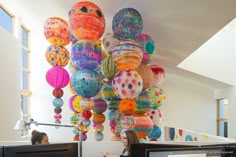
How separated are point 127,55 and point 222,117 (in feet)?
21.0

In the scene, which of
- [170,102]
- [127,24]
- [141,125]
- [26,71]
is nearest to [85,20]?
[127,24]

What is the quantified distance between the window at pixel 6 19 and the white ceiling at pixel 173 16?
0.93 feet

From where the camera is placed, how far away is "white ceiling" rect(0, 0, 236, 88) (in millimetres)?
3467

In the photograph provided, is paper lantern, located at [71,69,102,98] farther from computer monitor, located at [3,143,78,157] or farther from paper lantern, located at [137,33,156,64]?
computer monitor, located at [3,143,78,157]

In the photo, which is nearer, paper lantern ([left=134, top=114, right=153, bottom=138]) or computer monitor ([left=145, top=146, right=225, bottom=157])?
computer monitor ([left=145, top=146, right=225, bottom=157])

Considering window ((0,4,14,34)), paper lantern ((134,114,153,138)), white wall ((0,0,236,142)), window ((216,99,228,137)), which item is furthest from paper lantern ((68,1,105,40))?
window ((216,99,228,137))

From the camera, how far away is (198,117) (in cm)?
836

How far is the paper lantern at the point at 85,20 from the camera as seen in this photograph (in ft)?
10.5

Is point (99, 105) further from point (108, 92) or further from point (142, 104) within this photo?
point (142, 104)

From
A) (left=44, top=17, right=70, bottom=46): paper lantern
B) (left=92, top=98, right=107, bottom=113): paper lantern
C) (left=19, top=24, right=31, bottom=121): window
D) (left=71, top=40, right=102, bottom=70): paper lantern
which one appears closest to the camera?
(left=71, top=40, right=102, bottom=70): paper lantern

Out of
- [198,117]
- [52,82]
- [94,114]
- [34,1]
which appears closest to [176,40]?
[94,114]

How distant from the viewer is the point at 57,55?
3.80m

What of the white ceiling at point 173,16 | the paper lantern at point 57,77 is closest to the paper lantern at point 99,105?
the paper lantern at point 57,77

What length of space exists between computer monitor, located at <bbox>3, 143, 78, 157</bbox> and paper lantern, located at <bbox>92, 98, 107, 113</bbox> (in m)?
2.34
